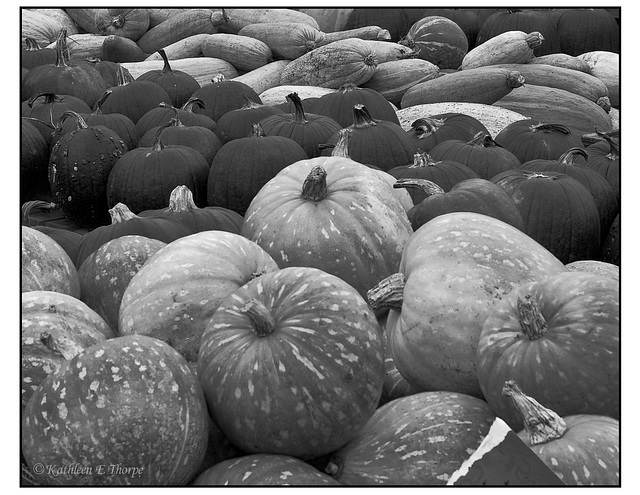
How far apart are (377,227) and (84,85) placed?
4.24 metres

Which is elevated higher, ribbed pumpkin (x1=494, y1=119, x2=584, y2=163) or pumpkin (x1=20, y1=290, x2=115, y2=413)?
pumpkin (x1=20, y1=290, x2=115, y2=413)

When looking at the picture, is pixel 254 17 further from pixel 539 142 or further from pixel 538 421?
pixel 538 421

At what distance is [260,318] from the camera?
180 cm

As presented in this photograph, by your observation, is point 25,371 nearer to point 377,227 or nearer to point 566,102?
point 377,227

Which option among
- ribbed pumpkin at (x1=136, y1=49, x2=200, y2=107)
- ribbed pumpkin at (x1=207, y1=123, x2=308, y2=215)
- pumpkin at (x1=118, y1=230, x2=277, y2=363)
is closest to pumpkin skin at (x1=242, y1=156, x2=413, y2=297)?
pumpkin at (x1=118, y1=230, x2=277, y2=363)

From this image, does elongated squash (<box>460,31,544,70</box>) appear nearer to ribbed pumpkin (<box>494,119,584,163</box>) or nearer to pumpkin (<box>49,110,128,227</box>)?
ribbed pumpkin (<box>494,119,584,163</box>)

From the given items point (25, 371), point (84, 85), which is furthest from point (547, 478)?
point (84, 85)

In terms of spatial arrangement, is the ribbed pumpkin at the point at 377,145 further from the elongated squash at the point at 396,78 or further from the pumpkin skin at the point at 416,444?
the elongated squash at the point at 396,78

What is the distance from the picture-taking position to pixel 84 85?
6.23m

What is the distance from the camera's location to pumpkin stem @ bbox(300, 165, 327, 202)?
8.93ft

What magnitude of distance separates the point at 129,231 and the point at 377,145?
63.3 inches

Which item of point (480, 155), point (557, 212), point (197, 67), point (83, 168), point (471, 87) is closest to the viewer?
point (557, 212)

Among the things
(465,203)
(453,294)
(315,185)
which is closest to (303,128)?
(465,203)

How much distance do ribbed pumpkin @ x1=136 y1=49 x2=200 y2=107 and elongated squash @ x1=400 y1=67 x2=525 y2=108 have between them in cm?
186
